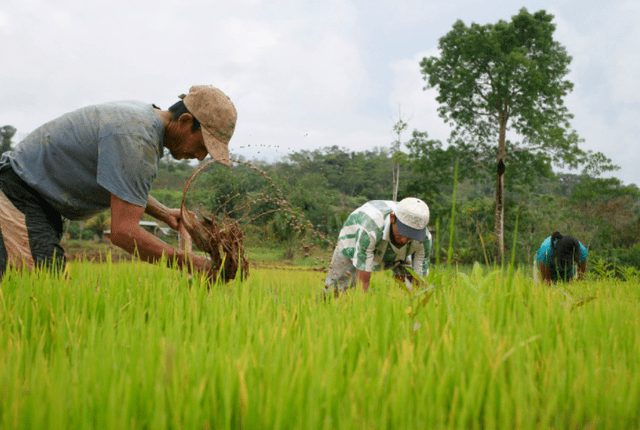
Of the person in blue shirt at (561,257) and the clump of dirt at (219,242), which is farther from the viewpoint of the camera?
the person in blue shirt at (561,257)

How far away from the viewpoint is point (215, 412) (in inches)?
34.7

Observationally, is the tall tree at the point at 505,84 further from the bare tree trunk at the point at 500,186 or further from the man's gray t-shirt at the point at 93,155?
the man's gray t-shirt at the point at 93,155

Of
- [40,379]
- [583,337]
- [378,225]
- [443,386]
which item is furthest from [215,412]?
[378,225]

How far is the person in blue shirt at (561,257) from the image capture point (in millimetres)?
4855

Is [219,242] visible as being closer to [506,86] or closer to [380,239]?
[380,239]

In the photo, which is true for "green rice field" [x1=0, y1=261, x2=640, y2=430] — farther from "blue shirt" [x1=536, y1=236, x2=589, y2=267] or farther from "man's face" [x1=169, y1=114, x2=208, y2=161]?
"blue shirt" [x1=536, y1=236, x2=589, y2=267]

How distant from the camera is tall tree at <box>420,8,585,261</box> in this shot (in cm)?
1838

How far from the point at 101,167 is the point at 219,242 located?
0.66 metres

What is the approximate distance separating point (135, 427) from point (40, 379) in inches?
11.5

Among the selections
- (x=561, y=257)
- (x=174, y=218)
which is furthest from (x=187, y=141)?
(x=561, y=257)

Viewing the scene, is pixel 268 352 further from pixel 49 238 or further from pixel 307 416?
pixel 49 238

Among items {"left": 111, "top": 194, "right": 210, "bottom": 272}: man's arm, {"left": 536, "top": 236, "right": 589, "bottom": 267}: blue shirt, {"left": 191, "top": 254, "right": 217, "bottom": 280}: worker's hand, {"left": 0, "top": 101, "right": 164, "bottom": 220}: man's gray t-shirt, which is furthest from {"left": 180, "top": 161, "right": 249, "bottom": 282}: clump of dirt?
{"left": 536, "top": 236, "right": 589, "bottom": 267}: blue shirt

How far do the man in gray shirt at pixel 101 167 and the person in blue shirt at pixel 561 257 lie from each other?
4105 millimetres

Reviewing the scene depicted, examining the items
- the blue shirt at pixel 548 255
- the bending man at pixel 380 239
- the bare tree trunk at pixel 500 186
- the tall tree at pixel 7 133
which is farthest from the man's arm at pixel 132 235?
the tall tree at pixel 7 133
